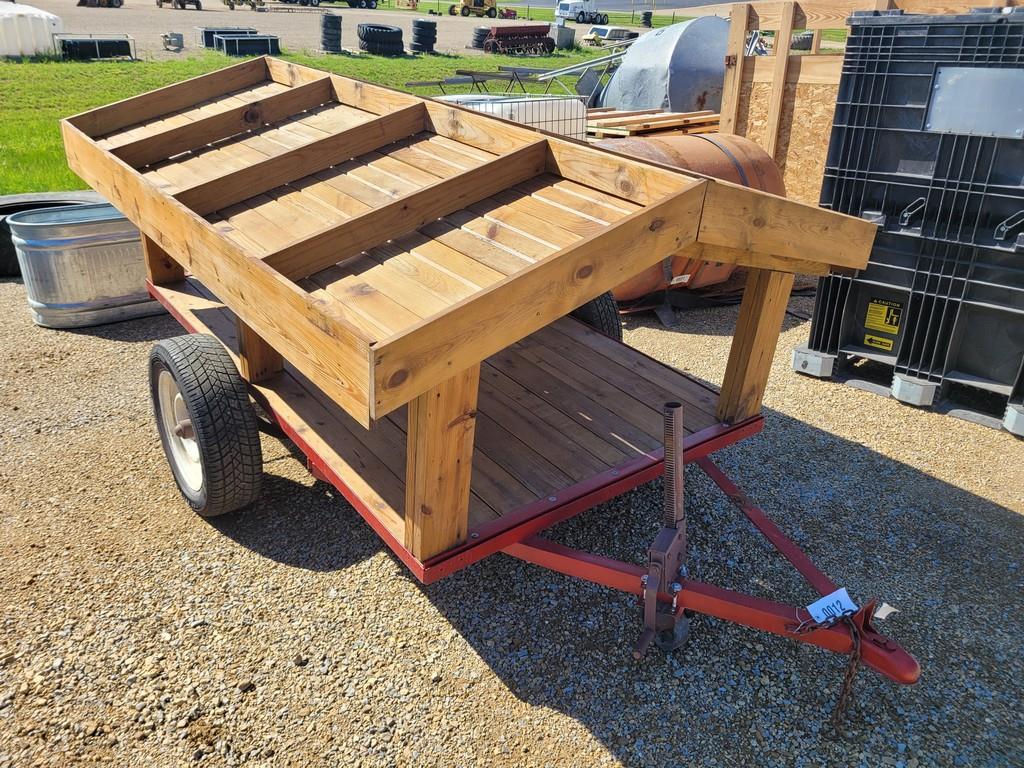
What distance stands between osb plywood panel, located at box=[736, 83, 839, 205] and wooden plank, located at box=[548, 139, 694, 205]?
5354mm

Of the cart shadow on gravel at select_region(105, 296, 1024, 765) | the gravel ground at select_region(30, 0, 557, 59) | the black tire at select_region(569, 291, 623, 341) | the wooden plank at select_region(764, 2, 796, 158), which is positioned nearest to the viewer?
the cart shadow on gravel at select_region(105, 296, 1024, 765)

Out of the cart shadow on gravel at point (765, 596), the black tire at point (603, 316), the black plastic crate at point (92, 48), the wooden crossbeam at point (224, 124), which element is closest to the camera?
the cart shadow on gravel at point (765, 596)

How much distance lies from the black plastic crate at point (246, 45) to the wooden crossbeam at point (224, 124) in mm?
23438

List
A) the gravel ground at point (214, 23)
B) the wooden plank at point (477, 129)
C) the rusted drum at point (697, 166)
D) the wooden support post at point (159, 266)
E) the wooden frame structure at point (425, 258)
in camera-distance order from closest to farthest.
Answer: the wooden frame structure at point (425, 258) → the wooden plank at point (477, 129) → the wooden support post at point (159, 266) → the rusted drum at point (697, 166) → the gravel ground at point (214, 23)

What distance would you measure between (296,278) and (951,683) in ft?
10.5

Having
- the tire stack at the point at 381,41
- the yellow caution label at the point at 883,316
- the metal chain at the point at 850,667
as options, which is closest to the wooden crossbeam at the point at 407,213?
the metal chain at the point at 850,667

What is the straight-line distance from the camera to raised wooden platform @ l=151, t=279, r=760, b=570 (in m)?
3.47

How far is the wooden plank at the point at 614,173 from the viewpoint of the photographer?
301 cm

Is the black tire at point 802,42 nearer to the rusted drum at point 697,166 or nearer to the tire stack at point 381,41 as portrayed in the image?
the tire stack at point 381,41

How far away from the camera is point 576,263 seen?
8.66 feet

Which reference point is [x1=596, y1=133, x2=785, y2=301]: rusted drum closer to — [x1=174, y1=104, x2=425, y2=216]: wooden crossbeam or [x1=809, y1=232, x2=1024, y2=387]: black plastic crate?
[x1=809, y1=232, x2=1024, y2=387]: black plastic crate

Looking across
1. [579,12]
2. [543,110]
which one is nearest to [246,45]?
[543,110]

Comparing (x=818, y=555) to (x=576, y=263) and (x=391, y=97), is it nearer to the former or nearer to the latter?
(x=576, y=263)

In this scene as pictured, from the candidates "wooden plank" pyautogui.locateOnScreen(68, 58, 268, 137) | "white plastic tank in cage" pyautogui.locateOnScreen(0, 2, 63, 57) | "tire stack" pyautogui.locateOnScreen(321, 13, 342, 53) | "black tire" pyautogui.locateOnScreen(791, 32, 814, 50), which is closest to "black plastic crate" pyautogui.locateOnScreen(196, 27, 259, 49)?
"tire stack" pyautogui.locateOnScreen(321, 13, 342, 53)
